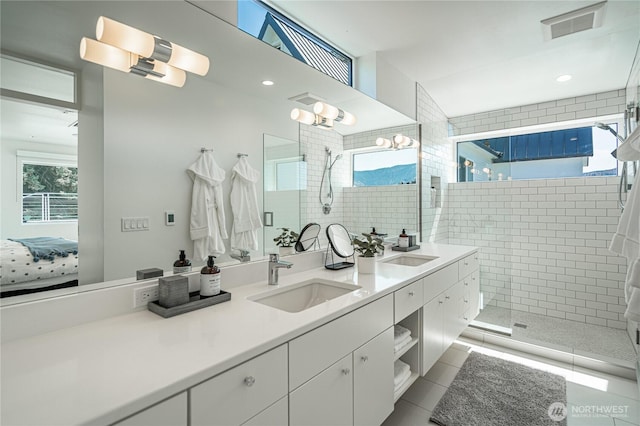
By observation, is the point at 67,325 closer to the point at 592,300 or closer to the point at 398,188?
the point at 398,188

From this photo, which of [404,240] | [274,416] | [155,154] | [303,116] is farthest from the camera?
[404,240]

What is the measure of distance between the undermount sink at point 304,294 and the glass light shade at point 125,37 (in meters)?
1.21

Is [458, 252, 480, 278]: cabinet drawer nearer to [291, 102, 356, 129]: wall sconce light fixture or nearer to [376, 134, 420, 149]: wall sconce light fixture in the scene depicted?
[376, 134, 420, 149]: wall sconce light fixture

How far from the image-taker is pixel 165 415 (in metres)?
0.74

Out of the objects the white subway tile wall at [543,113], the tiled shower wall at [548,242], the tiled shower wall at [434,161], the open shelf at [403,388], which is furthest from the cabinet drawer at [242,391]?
the white subway tile wall at [543,113]

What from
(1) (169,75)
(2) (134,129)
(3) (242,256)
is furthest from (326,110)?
(2) (134,129)

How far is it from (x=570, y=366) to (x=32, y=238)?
147 inches

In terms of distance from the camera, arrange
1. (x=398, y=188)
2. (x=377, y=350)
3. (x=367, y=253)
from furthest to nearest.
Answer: (x=398, y=188) → (x=367, y=253) → (x=377, y=350)

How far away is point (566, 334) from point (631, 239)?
6.51 feet

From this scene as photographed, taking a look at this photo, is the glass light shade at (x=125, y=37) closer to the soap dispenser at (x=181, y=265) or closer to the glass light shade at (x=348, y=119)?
the soap dispenser at (x=181, y=265)

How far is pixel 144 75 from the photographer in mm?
1290

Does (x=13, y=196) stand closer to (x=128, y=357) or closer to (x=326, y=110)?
(x=128, y=357)

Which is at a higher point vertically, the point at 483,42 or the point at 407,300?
the point at 483,42

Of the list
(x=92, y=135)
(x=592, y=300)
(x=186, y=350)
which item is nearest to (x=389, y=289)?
(x=186, y=350)
